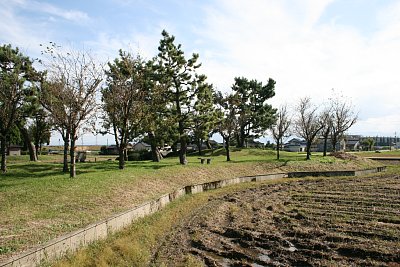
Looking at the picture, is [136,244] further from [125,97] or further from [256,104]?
[256,104]

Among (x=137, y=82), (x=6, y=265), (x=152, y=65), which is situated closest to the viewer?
(x=6, y=265)

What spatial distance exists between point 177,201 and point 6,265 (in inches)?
391

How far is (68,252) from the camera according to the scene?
802 centimetres

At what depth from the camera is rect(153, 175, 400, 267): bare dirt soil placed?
8344mm

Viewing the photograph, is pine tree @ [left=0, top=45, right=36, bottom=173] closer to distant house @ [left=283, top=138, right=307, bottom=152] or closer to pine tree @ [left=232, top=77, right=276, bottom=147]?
pine tree @ [left=232, top=77, right=276, bottom=147]

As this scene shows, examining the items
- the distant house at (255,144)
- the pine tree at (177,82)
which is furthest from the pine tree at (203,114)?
the distant house at (255,144)

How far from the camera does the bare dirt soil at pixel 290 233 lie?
328 inches

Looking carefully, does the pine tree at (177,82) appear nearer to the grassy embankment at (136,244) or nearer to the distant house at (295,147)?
the grassy embankment at (136,244)

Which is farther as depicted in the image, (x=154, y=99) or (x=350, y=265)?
(x=154, y=99)

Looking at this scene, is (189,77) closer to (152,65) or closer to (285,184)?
(152,65)

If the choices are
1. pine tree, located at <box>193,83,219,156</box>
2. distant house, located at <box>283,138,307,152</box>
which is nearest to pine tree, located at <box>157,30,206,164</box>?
pine tree, located at <box>193,83,219,156</box>

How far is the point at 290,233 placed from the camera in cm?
1053

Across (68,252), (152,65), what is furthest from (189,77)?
(68,252)

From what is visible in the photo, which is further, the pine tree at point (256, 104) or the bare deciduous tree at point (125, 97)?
the pine tree at point (256, 104)
